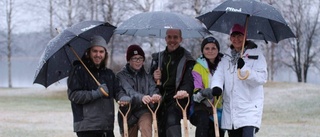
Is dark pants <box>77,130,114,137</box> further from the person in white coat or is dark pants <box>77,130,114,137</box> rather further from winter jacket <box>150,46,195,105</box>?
the person in white coat

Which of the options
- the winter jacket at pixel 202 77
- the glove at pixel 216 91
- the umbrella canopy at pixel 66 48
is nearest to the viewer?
the glove at pixel 216 91

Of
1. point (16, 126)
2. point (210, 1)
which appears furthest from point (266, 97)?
point (16, 126)

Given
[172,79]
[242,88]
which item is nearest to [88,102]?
[172,79]

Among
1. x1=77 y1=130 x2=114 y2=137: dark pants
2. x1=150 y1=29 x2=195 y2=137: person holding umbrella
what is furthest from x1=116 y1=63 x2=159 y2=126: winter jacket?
x1=77 y1=130 x2=114 y2=137: dark pants

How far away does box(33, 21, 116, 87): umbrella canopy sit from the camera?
6.26 metres

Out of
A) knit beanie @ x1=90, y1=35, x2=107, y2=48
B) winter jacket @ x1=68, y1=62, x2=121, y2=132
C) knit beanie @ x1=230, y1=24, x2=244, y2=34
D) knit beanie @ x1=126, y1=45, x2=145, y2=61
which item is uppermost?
knit beanie @ x1=230, y1=24, x2=244, y2=34

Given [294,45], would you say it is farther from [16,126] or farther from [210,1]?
[16,126]

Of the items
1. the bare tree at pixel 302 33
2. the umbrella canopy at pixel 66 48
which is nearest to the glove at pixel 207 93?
the umbrella canopy at pixel 66 48

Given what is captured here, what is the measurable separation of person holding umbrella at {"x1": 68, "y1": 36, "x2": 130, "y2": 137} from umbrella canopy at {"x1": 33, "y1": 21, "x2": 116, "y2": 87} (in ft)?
0.87

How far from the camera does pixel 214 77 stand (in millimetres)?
6191

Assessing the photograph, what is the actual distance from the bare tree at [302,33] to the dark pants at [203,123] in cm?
3668

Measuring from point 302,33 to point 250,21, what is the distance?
136 ft

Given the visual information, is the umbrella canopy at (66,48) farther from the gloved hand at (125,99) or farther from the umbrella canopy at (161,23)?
the gloved hand at (125,99)

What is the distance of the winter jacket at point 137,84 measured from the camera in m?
6.54
